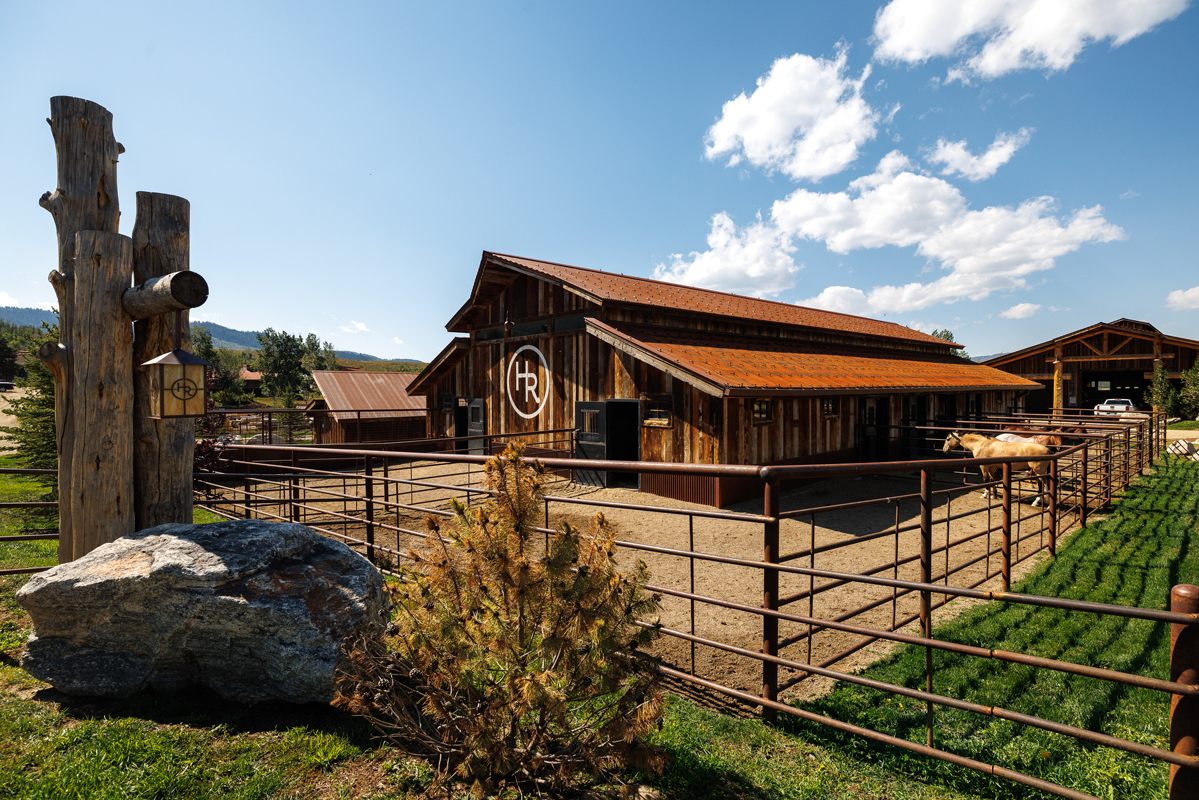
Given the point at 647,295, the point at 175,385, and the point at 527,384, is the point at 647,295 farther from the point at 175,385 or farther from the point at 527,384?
the point at 175,385

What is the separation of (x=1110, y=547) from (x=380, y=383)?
77.3 ft

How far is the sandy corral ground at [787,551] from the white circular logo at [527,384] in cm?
279

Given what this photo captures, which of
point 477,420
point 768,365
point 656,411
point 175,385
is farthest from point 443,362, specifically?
point 175,385

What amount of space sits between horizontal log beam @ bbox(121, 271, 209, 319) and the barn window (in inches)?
370

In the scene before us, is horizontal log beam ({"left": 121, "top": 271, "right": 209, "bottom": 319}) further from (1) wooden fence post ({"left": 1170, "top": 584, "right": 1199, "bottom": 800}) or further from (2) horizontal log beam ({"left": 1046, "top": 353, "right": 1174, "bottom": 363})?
(2) horizontal log beam ({"left": 1046, "top": 353, "right": 1174, "bottom": 363})

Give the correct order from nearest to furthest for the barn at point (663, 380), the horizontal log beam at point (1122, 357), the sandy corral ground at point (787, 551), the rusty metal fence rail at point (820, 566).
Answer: the rusty metal fence rail at point (820, 566) < the sandy corral ground at point (787, 551) < the barn at point (663, 380) < the horizontal log beam at point (1122, 357)

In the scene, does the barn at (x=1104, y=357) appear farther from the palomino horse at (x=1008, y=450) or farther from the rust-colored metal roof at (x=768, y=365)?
the palomino horse at (x=1008, y=450)

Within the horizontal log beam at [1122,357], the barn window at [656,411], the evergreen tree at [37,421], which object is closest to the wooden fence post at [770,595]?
the barn window at [656,411]

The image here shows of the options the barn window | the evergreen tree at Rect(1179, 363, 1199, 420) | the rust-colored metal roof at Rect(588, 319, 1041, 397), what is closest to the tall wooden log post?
the rust-colored metal roof at Rect(588, 319, 1041, 397)

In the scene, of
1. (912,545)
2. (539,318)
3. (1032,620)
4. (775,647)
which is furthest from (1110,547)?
(539,318)

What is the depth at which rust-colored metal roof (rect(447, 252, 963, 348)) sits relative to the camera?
1455 centimetres

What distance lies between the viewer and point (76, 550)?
3861 mm

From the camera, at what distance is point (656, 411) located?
1248 cm

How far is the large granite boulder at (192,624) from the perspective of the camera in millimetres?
2939
